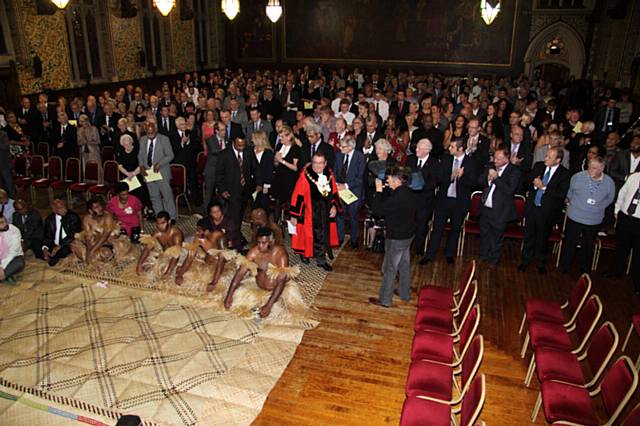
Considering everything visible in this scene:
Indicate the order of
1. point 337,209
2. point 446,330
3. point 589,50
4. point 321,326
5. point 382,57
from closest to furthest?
point 446,330 < point 321,326 < point 337,209 < point 589,50 < point 382,57

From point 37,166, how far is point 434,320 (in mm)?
8645

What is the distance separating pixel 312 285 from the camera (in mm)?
6398

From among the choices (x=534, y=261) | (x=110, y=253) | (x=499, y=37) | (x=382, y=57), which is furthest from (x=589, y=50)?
(x=110, y=253)

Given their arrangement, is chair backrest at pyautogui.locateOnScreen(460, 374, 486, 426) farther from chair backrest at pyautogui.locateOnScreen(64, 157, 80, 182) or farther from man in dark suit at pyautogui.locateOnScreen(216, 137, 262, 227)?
chair backrest at pyautogui.locateOnScreen(64, 157, 80, 182)

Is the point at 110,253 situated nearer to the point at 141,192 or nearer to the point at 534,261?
the point at 141,192

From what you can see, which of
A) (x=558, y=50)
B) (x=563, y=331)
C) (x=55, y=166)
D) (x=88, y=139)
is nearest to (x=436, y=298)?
(x=563, y=331)

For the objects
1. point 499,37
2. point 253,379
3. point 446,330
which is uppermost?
point 499,37

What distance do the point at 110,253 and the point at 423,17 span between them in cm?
1864

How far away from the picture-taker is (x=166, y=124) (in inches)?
356

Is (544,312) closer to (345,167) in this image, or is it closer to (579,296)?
(579,296)

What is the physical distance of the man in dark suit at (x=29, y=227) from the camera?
702 centimetres

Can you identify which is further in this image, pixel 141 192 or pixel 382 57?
pixel 382 57

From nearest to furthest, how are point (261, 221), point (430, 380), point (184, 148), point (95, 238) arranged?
1. point (430, 380)
2. point (261, 221)
3. point (95, 238)
4. point (184, 148)

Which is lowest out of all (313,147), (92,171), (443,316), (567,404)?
(567,404)
